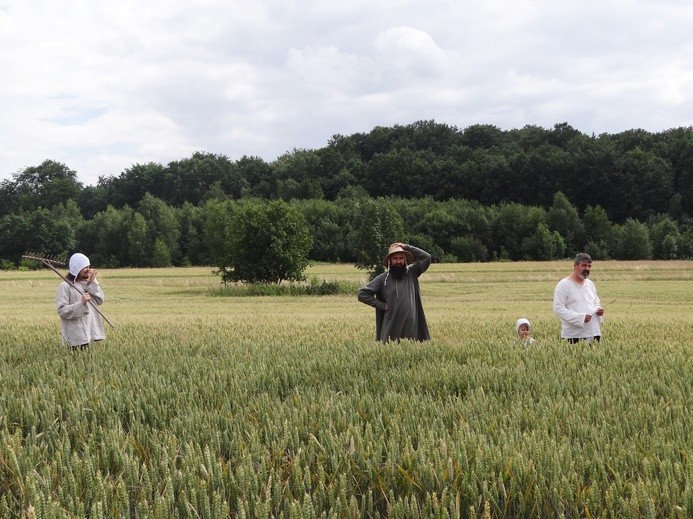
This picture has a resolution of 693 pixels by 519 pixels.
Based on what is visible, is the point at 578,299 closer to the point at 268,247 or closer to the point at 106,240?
the point at 268,247

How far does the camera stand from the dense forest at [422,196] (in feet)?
287

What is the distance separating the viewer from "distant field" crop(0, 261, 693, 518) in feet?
11.3

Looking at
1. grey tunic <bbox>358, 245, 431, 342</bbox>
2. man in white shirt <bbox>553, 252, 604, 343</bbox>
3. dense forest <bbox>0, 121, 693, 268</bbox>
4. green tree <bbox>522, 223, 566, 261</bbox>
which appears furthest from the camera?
dense forest <bbox>0, 121, 693, 268</bbox>

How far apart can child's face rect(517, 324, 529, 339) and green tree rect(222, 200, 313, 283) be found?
35.5m

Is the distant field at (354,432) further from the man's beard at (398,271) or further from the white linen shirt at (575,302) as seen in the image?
the man's beard at (398,271)

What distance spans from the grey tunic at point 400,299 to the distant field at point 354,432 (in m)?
0.73

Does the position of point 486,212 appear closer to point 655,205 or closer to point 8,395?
point 655,205

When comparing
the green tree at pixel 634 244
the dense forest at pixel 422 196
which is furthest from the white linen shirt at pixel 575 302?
the green tree at pixel 634 244

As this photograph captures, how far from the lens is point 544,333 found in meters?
14.7

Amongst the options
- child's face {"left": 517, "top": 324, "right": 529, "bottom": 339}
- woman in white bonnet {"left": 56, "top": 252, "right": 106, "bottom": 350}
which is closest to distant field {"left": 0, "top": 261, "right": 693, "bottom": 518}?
woman in white bonnet {"left": 56, "top": 252, "right": 106, "bottom": 350}

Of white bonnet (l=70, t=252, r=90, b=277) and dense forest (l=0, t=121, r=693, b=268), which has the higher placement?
dense forest (l=0, t=121, r=693, b=268)

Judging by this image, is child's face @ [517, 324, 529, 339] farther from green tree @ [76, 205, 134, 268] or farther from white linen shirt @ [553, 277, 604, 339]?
green tree @ [76, 205, 134, 268]

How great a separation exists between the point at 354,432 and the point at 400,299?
17.2ft

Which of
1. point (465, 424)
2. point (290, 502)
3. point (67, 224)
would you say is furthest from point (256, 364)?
point (67, 224)
